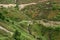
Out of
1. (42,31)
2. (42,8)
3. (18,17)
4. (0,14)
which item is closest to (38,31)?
(42,31)

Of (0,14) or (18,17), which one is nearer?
(0,14)

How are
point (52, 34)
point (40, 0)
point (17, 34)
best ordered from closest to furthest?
1. point (17, 34)
2. point (52, 34)
3. point (40, 0)

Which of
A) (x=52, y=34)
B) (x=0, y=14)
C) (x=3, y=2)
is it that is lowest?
(x=52, y=34)

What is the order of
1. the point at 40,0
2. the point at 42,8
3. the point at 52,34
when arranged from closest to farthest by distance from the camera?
the point at 52,34, the point at 42,8, the point at 40,0

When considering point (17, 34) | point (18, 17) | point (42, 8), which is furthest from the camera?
point (42, 8)

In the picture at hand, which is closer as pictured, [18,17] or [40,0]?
[18,17]

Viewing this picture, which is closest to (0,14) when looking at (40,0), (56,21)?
(56,21)

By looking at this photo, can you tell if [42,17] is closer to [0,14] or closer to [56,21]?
[56,21]

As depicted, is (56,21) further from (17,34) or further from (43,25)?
(17,34)

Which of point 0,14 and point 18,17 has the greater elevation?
point 0,14
